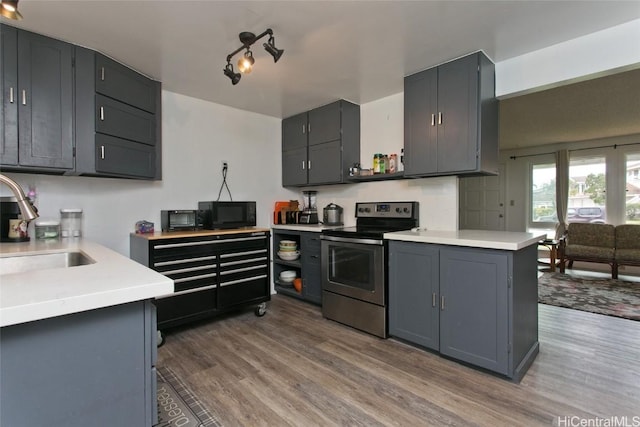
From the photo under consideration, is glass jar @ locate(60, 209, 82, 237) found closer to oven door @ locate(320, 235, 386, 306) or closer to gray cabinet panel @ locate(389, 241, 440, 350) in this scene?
oven door @ locate(320, 235, 386, 306)

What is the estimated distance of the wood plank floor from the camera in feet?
5.57

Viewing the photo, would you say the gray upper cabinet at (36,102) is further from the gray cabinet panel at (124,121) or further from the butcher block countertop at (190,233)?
the butcher block countertop at (190,233)

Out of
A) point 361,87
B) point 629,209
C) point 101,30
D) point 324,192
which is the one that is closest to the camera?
point 101,30

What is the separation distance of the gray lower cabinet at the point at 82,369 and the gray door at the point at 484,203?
6.82 metres

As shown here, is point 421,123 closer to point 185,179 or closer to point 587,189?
point 185,179

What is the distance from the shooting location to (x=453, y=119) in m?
2.49

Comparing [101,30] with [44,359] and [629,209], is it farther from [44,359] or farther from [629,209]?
[629,209]

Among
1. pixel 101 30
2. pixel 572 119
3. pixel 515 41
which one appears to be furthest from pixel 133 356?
pixel 572 119

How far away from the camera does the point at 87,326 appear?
2.89ft

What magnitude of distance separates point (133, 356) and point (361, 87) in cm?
290

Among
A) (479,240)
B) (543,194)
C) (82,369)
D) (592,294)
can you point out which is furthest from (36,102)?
(543,194)

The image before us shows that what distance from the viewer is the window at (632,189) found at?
17.3 ft

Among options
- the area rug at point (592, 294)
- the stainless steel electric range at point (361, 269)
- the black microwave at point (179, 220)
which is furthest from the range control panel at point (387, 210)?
the area rug at point (592, 294)

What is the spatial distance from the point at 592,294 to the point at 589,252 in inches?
58.2
